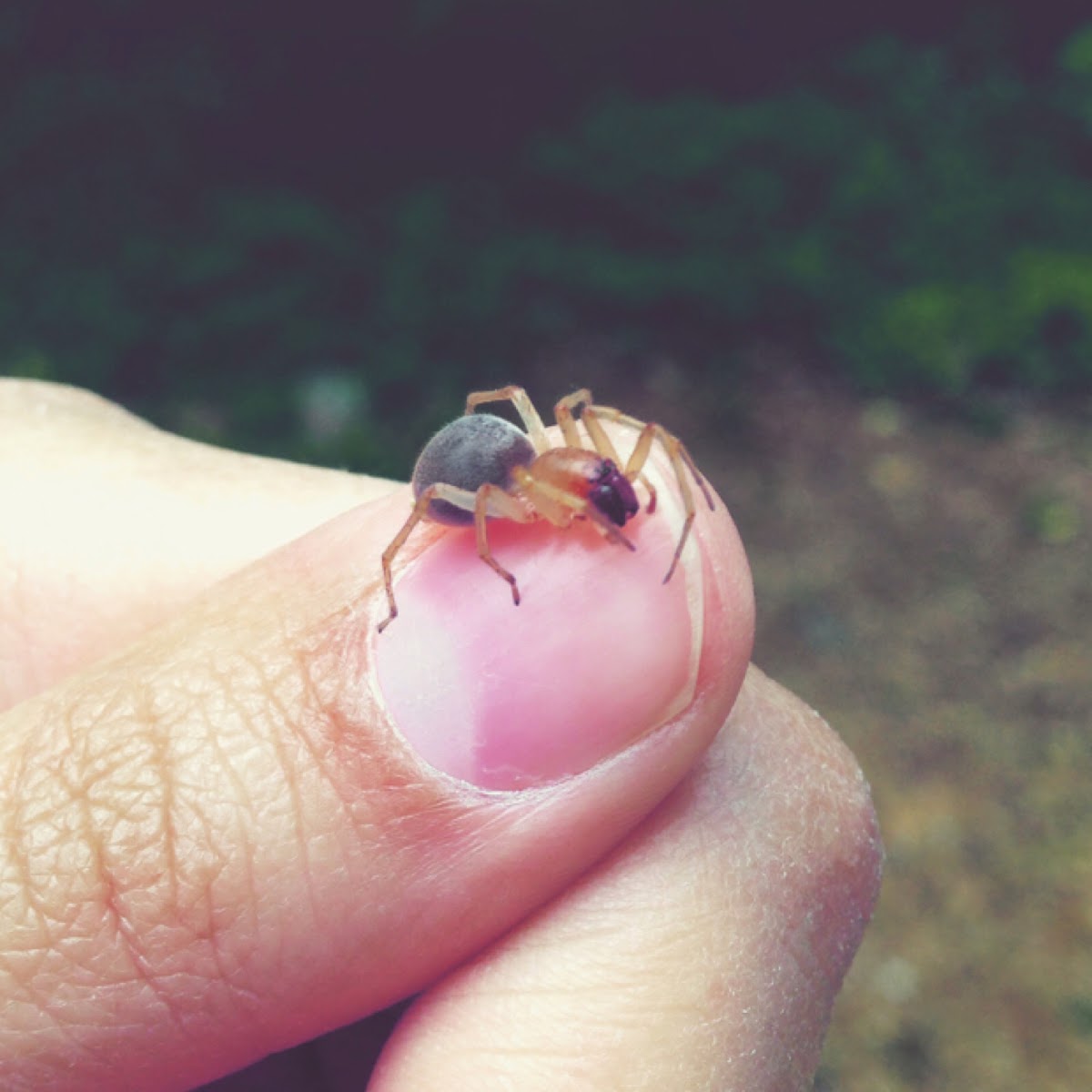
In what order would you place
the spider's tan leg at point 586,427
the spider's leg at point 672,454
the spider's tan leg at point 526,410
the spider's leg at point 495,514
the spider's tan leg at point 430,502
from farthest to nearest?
the spider's tan leg at point 526,410, the spider's tan leg at point 586,427, the spider's leg at point 672,454, the spider's tan leg at point 430,502, the spider's leg at point 495,514

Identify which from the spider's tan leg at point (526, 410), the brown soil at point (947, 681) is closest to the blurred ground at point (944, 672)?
the brown soil at point (947, 681)

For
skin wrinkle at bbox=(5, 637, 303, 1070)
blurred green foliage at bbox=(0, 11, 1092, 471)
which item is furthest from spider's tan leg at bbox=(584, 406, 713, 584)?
blurred green foliage at bbox=(0, 11, 1092, 471)

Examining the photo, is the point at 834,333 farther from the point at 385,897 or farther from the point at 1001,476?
the point at 385,897

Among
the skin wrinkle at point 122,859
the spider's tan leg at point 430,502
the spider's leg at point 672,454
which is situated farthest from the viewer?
the spider's leg at point 672,454

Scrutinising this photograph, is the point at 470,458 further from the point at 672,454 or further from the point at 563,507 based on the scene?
the point at 672,454

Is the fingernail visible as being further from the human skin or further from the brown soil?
the brown soil

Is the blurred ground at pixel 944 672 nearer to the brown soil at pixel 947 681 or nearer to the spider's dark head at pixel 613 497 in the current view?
the brown soil at pixel 947 681

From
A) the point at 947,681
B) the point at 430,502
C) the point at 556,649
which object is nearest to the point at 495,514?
the point at 430,502
